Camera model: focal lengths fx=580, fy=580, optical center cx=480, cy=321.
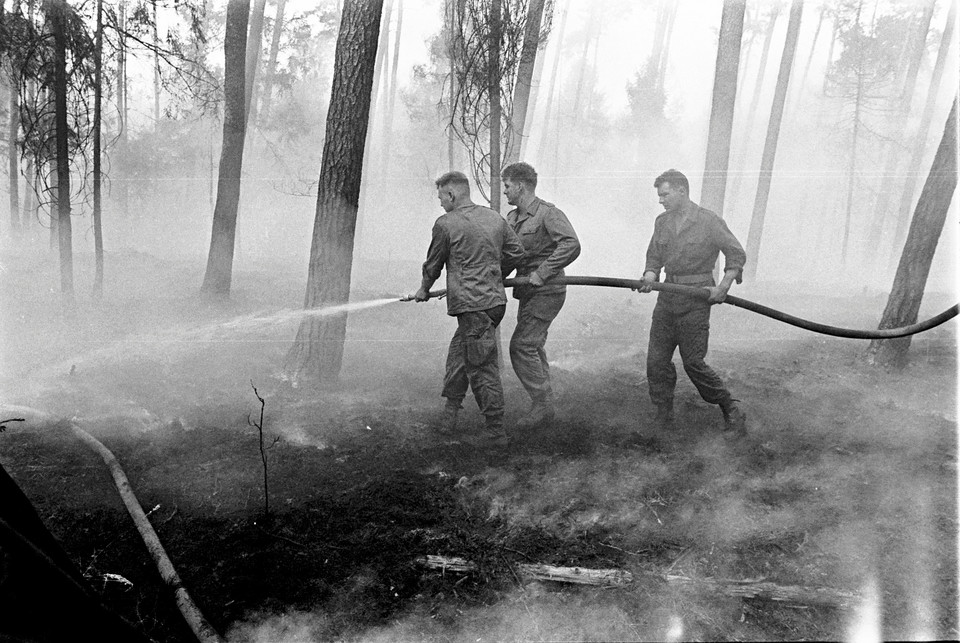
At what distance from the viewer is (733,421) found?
4.88 meters

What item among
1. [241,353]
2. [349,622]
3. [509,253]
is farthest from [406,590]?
[241,353]

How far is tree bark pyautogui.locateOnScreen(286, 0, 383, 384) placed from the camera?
582 cm

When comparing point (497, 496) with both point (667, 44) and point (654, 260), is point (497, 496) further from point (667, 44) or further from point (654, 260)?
point (667, 44)

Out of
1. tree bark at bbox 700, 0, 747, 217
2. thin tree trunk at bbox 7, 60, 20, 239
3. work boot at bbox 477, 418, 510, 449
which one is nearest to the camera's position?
work boot at bbox 477, 418, 510, 449

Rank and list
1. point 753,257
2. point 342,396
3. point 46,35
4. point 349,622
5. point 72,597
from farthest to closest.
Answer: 1. point 753,257
2. point 46,35
3. point 342,396
4. point 349,622
5. point 72,597

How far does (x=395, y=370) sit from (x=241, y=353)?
1.98 meters

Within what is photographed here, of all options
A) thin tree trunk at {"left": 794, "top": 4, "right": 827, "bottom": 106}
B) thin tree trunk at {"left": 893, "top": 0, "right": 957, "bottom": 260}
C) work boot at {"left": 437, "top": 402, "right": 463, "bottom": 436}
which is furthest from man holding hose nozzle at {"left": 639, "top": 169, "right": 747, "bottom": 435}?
thin tree trunk at {"left": 794, "top": 4, "right": 827, "bottom": 106}

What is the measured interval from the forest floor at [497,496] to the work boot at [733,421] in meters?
0.08

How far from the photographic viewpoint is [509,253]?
514 centimetres

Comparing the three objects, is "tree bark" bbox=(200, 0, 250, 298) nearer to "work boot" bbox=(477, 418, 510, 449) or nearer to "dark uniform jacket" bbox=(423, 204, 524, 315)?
"dark uniform jacket" bbox=(423, 204, 524, 315)

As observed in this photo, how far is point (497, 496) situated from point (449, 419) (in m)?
1.42

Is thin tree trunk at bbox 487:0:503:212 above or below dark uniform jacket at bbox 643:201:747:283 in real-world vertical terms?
above

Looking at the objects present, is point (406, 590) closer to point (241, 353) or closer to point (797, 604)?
point (797, 604)

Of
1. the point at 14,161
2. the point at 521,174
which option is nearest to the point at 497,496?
the point at 521,174
